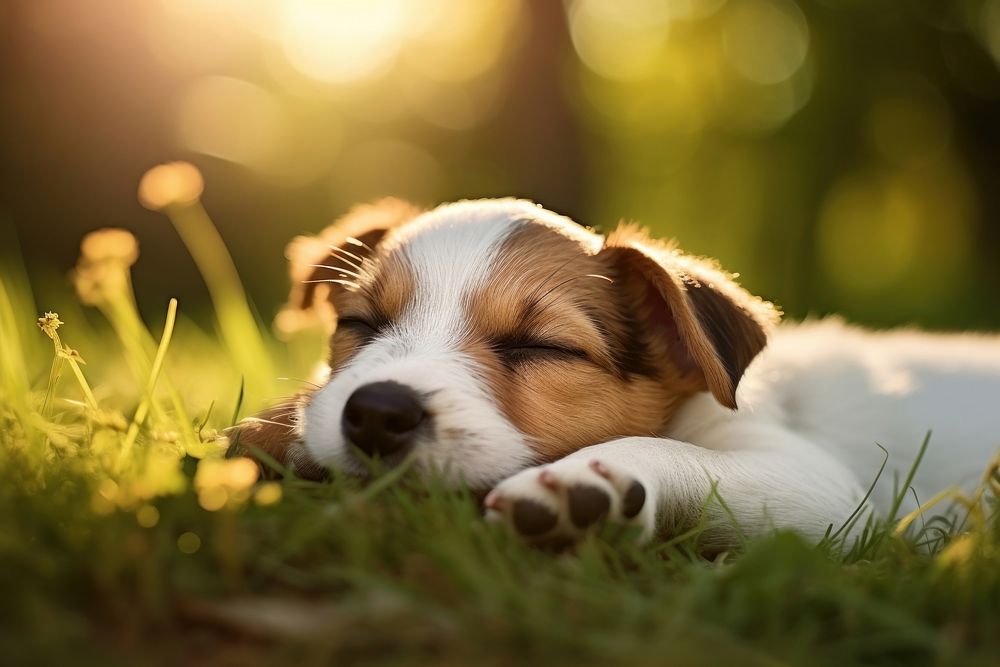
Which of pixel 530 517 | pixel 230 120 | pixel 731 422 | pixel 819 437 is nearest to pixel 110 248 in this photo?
pixel 530 517

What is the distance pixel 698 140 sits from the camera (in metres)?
13.0

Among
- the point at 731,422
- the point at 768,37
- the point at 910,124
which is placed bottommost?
the point at 731,422

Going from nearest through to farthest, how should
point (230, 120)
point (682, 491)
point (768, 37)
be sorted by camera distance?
1. point (682, 491)
2. point (768, 37)
3. point (230, 120)

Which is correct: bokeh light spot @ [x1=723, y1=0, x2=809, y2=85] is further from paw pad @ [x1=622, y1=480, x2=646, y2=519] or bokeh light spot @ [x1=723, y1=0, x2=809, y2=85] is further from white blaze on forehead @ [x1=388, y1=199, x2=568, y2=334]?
paw pad @ [x1=622, y1=480, x2=646, y2=519]

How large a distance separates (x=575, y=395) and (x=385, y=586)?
1407mm

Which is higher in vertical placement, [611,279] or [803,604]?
[611,279]

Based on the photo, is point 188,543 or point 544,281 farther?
point 544,281

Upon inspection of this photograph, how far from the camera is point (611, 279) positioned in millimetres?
3674

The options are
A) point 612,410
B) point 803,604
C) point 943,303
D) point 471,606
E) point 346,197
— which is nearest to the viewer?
point 471,606

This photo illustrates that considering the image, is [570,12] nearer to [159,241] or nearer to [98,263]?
[159,241]

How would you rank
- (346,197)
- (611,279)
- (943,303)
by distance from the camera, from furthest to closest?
(346,197) < (943,303) < (611,279)

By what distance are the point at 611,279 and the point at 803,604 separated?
5.69ft

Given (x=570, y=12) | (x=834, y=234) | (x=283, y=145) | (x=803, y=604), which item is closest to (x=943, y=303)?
(x=834, y=234)

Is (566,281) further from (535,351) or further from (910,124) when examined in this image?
(910,124)
